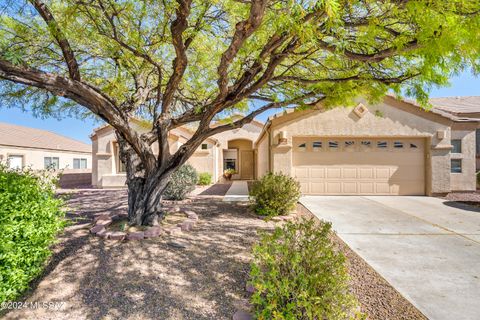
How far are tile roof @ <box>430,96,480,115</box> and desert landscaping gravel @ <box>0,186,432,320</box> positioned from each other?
16374 millimetres

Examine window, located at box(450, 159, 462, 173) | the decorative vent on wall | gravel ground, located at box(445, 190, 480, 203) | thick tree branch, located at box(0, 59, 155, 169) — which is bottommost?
gravel ground, located at box(445, 190, 480, 203)

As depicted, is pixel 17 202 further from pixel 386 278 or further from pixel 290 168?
pixel 290 168

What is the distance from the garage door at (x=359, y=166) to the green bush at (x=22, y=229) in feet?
29.6

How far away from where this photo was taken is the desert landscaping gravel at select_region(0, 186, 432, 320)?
2.64 metres

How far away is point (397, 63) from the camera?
4.77 m

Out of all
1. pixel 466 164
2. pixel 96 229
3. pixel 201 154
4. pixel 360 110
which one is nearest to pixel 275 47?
pixel 96 229

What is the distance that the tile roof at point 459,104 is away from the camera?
14.5 meters

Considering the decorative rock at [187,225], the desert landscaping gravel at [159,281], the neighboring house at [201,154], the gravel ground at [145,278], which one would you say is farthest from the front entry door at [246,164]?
the desert landscaping gravel at [159,281]

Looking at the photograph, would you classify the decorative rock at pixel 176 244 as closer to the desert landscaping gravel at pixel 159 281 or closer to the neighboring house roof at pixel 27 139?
the desert landscaping gravel at pixel 159 281

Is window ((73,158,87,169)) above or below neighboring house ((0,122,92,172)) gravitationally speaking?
below

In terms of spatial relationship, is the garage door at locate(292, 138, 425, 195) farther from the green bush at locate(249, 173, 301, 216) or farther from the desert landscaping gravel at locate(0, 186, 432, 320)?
the desert landscaping gravel at locate(0, 186, 432, 320)

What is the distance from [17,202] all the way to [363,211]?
339 inches

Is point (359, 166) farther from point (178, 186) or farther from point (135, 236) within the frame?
point (135, 236)

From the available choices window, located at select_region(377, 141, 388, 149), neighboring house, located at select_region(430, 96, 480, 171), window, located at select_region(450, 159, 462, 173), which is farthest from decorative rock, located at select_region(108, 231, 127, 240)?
neighboring house, located at select_region(430, 96, 480, 171)
